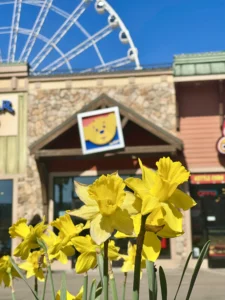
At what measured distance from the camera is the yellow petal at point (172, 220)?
120 centimetres

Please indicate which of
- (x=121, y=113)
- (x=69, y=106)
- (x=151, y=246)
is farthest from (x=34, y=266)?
(x=69, y=106)

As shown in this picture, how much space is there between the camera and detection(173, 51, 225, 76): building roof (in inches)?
638

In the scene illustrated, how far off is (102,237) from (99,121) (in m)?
14.4

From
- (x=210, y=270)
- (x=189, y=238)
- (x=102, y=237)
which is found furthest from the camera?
(x=189, y=238)

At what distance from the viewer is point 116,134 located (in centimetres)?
1529

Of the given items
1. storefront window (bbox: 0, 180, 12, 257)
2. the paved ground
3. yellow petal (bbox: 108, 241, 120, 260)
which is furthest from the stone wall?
yellow petal (bbox: 108, 241, 120, 260)

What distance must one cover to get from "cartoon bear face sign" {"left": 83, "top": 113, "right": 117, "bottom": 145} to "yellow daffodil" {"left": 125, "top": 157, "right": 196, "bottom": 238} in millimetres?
14055

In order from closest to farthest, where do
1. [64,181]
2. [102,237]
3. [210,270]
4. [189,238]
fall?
[102,237]
[210,270]
[189,238]
[64,181]

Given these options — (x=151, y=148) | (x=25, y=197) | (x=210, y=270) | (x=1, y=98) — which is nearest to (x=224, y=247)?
(x=210, y=270)

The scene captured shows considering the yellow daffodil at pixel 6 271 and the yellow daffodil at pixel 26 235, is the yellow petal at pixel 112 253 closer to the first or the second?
the yellow daffodil at pixel 26 235

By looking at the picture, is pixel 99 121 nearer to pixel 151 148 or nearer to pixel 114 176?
pixel 151 148

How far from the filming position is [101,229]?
124 cm

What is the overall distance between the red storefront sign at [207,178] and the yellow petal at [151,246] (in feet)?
48.2

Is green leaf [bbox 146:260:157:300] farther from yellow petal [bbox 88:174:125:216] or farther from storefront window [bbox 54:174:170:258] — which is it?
storefront window [bbox 54:174:170:258]
